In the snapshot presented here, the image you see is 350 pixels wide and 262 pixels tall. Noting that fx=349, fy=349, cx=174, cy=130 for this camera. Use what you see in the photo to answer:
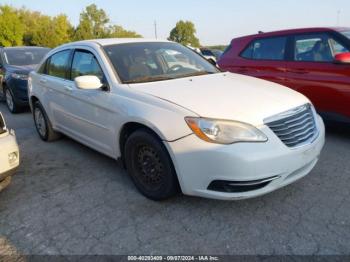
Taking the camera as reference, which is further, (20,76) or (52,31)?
(52,31)

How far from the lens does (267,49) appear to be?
5.78 metres

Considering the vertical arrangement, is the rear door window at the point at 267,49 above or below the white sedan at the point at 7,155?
above

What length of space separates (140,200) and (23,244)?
1.12 meters

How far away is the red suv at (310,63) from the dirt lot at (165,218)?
104cm

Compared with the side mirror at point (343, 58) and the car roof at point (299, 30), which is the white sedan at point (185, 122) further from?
the car roof at point (299, 30)

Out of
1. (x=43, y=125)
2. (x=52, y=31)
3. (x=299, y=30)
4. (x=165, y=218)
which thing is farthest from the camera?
(x=52, y=31)

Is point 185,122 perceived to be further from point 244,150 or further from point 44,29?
point 44,29

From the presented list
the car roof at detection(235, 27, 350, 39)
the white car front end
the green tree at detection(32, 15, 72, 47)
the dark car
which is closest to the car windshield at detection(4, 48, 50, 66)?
the dark car

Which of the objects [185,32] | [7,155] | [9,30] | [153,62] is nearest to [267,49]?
[153,62]

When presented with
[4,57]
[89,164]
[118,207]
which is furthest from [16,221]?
[4,57]

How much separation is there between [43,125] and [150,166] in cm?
298

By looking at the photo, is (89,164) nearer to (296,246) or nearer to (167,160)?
(167,160)

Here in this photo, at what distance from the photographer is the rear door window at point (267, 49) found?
5.57 meters

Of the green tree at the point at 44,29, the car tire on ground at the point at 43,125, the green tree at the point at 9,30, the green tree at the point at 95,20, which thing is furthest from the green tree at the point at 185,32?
the car tire on ground at the point at 43,125
